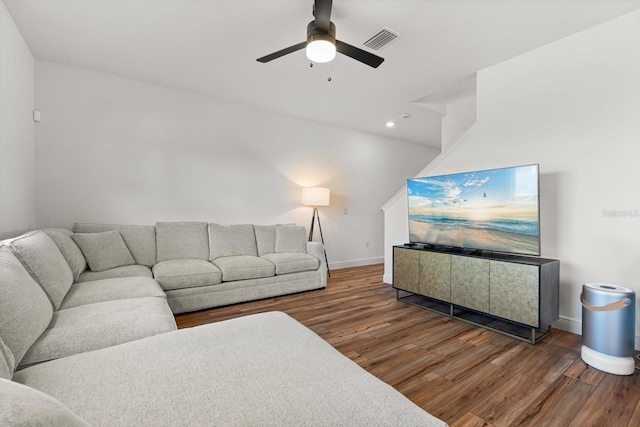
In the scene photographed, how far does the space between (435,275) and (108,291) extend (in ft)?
9.73

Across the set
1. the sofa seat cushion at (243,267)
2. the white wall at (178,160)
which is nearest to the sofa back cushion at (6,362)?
the sofa seat cushion at (243,267)

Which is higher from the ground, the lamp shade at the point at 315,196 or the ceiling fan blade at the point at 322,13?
the ceiling fan blade at the point at 322,13

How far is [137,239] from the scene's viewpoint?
332cm

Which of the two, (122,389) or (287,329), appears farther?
(287,329)

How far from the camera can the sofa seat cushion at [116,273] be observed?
2.55 metres

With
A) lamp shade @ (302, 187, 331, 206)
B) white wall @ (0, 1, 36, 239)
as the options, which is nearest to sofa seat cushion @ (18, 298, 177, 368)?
white wall @ (0, 1, 36, 239)

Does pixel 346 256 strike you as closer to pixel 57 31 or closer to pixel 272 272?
pixel 272 272

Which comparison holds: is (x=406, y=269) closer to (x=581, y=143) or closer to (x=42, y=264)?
(x=581, y=143)

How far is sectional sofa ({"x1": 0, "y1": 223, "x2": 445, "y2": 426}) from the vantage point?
79 centimetres

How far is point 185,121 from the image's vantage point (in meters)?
3.91

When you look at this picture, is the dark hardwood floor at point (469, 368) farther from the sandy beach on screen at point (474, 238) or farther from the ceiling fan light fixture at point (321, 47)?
the ceiling fan light fixture at point (321, 47)

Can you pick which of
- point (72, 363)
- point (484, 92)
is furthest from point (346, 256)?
point (72, 363)

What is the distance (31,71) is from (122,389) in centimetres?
379

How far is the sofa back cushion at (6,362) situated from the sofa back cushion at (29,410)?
570 mm
